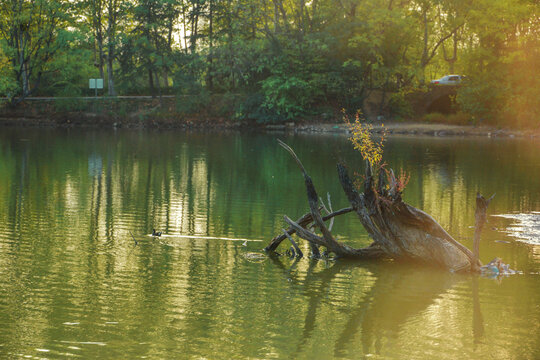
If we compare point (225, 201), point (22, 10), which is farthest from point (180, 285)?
point (22, 10)

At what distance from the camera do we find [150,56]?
254 feet

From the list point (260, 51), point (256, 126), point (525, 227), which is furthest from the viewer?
point (256, 126)

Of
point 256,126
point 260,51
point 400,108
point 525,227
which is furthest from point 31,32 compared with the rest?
point 525,227

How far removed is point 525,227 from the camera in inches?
819

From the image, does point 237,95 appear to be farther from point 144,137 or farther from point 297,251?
point 297,251

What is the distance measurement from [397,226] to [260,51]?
61.8m

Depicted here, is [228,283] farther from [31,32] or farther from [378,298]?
[31,32]

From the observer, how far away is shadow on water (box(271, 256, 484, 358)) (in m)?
11.6

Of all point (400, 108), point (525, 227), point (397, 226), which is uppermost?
point (400, 108)

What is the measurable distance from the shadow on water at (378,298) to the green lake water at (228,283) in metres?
0.03

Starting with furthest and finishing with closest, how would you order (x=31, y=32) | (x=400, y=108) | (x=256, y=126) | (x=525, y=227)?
(x=31, y=32) < (x=256, y=126) < (x=400, y=108) < (x=525, y=227)

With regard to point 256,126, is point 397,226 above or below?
below

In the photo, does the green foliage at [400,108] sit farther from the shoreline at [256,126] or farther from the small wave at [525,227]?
the small wave at [525,227]

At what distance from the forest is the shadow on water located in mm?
57106
